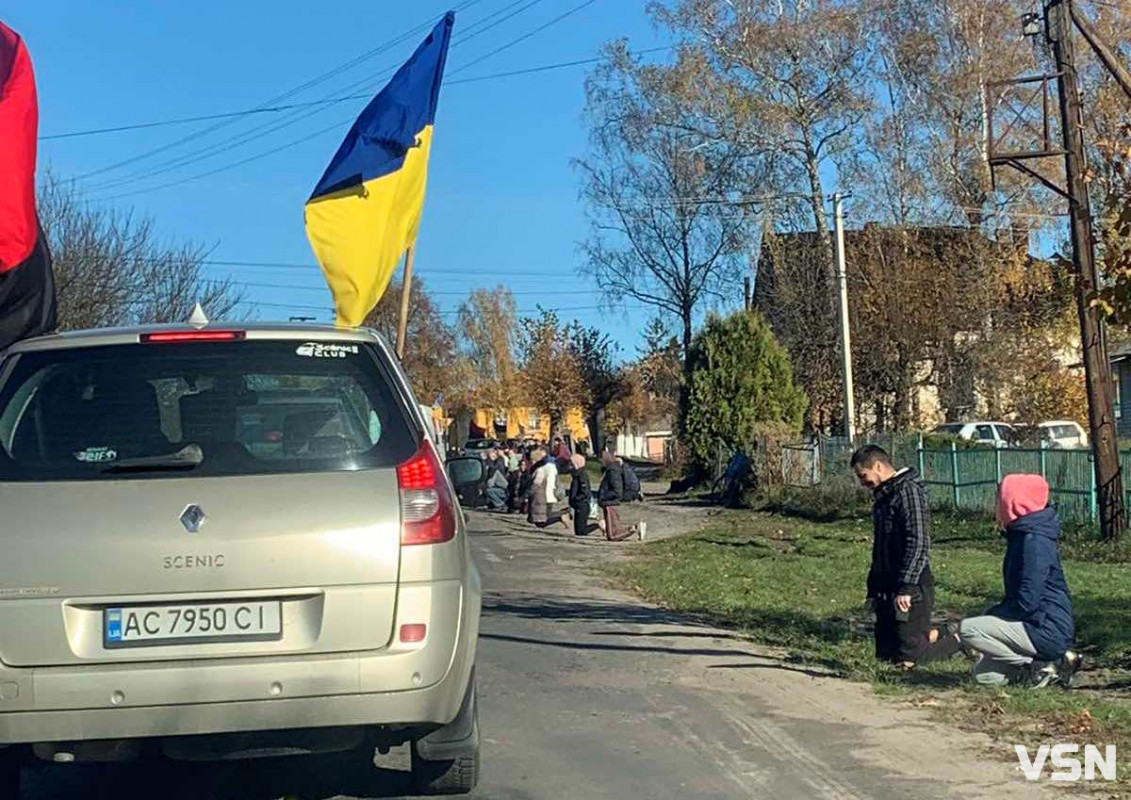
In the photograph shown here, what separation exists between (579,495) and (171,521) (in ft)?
65.5

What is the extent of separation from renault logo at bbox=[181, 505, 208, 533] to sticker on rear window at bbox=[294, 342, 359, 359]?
763 millimetres

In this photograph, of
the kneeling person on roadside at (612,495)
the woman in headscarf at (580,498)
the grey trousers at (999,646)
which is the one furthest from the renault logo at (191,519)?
the woman in headscarf at (580,498)

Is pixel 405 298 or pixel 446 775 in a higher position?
pixel 405 298

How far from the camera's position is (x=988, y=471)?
2316 centimetres

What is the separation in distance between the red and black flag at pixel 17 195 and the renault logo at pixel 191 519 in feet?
12.5

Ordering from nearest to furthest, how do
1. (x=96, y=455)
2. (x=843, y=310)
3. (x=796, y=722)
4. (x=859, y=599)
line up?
(x=96, y=455)
(x=796, y=722)
(x=859, y=599)
(x=843, y=310)

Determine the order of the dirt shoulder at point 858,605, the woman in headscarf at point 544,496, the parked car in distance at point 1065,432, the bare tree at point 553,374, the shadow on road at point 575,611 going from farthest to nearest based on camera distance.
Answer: the bare tree at point 553,374 < the parked car in distance at point 1065,432 < the woman in headscarf at point 544,496 < the shadow on road at point 575,611 < the dirt shoulder at point 858,605

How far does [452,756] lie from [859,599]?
874 cm

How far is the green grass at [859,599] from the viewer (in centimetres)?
755

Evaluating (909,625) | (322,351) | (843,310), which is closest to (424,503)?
(322,351)

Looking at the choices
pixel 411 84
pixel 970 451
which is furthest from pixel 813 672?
pixel 970 451

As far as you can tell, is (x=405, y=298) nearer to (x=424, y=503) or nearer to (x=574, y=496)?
(x=424, y=503)

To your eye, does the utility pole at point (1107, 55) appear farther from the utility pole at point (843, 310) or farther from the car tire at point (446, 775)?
the utility pole at point (843, 310)

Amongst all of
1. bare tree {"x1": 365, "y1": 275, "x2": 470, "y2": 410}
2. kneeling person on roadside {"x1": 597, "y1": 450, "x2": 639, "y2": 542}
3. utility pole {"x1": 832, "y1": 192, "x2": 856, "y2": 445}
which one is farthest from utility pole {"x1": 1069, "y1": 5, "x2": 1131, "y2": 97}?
bare tree {"x1": 365, "y1": 275, "x2": 470, "y2": 410}
